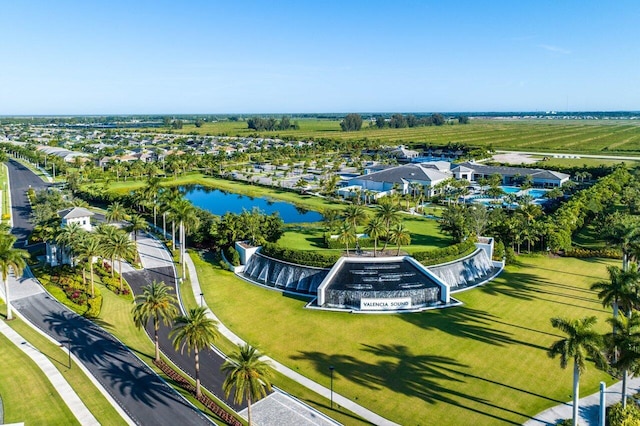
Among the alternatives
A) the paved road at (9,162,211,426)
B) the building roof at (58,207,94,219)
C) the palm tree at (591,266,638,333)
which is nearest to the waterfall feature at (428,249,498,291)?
the palm tree at (591,266,638,333)

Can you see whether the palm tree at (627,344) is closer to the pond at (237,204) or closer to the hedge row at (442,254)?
the hedge row at (442,254)

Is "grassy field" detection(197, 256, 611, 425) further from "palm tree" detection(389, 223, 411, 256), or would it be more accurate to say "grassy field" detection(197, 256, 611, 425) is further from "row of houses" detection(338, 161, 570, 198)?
"row of houses" detection(338, 161, 570, 198)

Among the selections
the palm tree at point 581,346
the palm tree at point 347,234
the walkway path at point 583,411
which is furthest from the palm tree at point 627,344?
the palm tree at point 347,234

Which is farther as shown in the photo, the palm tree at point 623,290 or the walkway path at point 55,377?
the palm tree at point 623,290

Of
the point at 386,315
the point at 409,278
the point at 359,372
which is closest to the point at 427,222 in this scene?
the point at 409,278

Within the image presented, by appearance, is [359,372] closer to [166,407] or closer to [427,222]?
[166,407]

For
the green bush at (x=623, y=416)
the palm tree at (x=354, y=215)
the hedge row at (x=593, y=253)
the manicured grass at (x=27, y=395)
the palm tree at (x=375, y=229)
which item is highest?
the palm tree at (x=354, y=215)

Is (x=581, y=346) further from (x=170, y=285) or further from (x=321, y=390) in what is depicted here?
(x=170, y=285)
